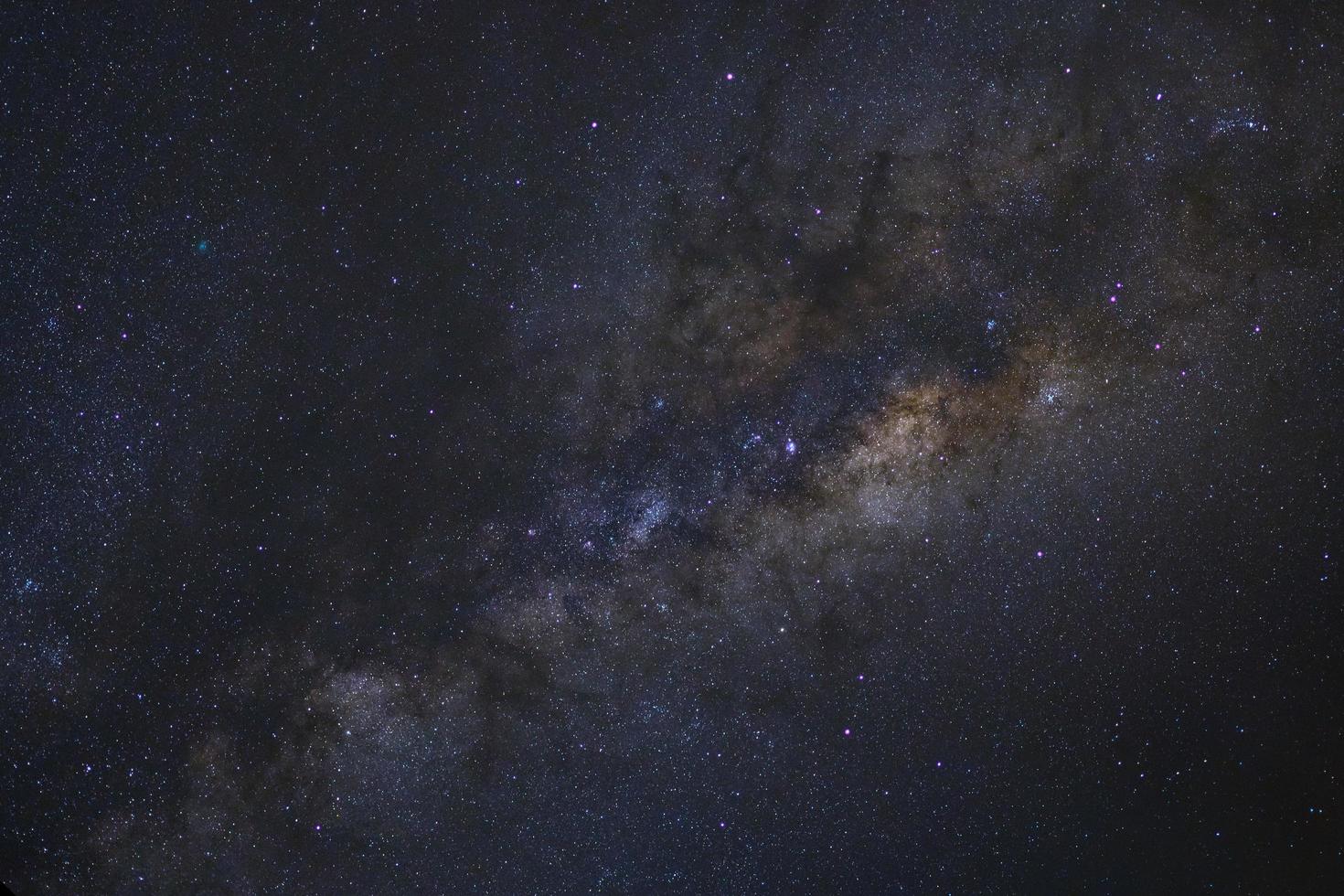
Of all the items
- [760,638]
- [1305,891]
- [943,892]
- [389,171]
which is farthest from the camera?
[1305,891]

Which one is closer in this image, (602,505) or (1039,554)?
(602,505)


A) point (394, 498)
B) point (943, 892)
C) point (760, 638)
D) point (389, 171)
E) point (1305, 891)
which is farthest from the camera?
point (1305, 891)

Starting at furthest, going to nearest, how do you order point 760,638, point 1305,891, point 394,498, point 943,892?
point 1305,891, point 943,892, point 760,638, point 394,498

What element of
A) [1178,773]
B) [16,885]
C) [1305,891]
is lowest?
[1305,891]

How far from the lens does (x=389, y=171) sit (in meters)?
4.94

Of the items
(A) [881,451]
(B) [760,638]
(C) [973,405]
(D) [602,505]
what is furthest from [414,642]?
(C) [973,405]

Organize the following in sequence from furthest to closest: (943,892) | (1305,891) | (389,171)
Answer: (1305,891), (943,892), (389,171)

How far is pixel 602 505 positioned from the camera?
560cm

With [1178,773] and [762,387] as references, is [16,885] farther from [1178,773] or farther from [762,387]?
[1178,773]

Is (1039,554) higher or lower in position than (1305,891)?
higher

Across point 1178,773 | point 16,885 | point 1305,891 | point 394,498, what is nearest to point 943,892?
point 1178,773

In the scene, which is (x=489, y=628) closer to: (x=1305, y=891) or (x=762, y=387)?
(x=762, y=387)

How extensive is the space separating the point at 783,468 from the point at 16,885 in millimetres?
6454

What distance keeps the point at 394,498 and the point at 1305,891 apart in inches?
395
